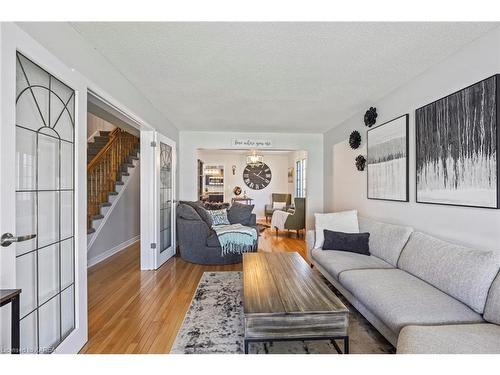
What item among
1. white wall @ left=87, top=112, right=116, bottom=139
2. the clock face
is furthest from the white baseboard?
the clock face

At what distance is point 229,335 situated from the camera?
1968 mm

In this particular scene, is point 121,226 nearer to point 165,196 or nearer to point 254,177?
point 165,196

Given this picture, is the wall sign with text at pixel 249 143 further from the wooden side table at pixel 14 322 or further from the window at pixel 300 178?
the wooden side table at pixel 14 322

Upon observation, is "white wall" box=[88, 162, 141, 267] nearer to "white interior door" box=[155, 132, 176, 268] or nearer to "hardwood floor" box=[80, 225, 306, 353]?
"hardwood floor" box=[80, 225, 306, 353]

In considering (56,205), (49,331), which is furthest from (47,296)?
(56,205)

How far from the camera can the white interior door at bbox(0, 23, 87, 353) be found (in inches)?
45.7

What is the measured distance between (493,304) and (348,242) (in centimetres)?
Result: 152

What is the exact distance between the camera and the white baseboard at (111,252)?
3828mm

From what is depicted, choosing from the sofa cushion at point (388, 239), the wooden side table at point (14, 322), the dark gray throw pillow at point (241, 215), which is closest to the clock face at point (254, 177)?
the dark gray throw pillow at point (241, 215)

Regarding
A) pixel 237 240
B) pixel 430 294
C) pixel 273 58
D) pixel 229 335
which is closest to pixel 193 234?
pixel 237 240

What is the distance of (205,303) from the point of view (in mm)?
2531

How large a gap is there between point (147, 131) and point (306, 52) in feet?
8.25
